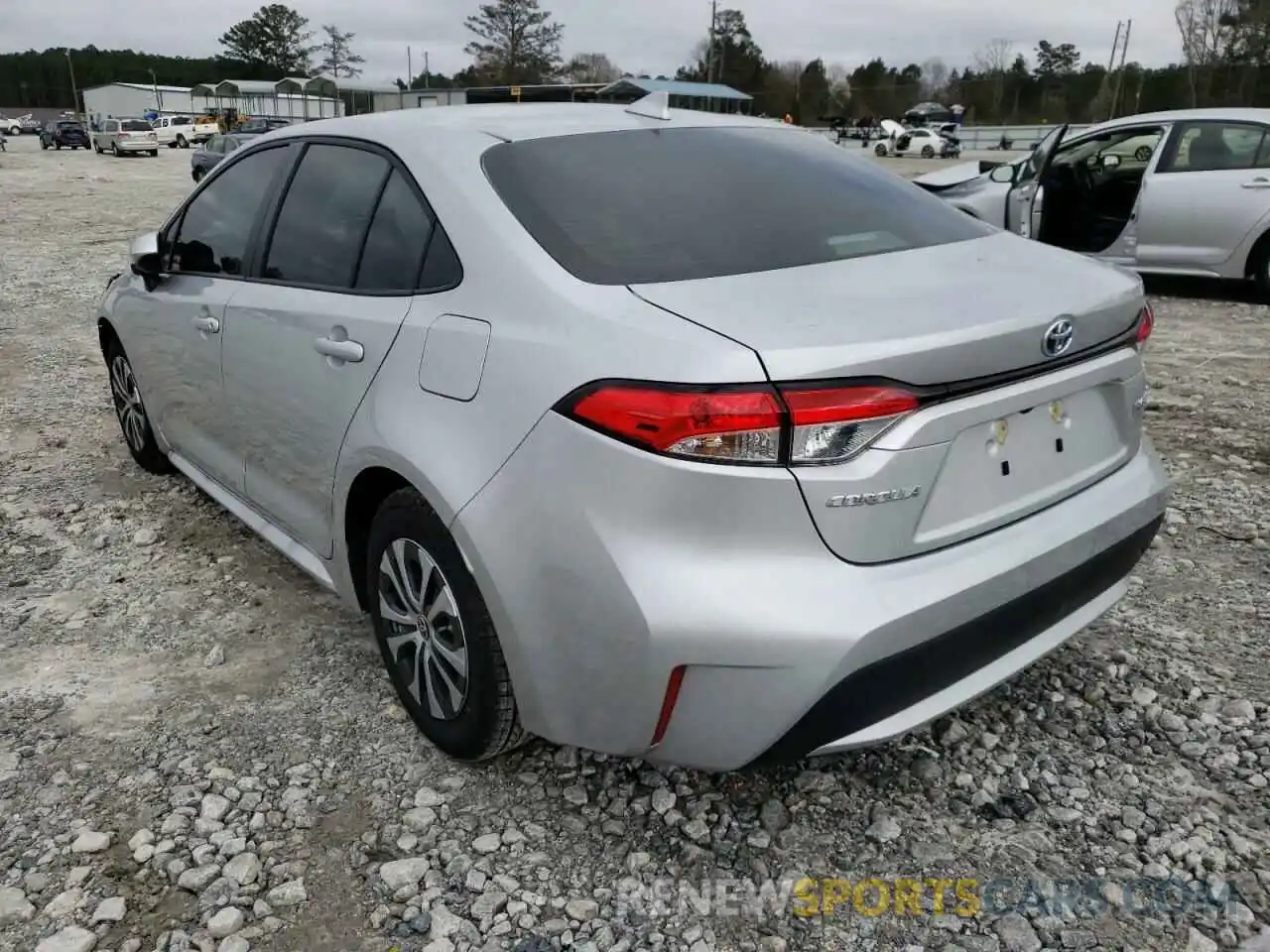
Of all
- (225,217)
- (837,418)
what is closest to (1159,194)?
(225,217)

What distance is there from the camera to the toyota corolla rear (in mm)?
1801

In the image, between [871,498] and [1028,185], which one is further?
[1028,185]

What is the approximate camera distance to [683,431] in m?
1.79

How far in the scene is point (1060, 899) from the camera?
2.09m

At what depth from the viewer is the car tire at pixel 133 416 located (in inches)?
173

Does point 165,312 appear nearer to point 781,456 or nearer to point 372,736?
point 372,736

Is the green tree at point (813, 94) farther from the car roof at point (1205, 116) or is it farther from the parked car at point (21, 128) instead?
the car roof at point (1205, 116)

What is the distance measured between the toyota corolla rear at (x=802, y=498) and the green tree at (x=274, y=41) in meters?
99.6

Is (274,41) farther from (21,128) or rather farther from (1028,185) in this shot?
(1028,185)

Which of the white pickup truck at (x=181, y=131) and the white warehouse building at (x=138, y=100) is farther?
the white warehouse building at (x=138, y=100)

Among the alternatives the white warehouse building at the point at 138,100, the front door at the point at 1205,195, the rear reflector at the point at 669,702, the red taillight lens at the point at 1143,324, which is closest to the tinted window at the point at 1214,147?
the front door at the point at 1205,195

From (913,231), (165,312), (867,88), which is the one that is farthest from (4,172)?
(867,88)

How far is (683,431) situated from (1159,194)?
777 centimetres

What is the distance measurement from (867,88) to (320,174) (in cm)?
6950
